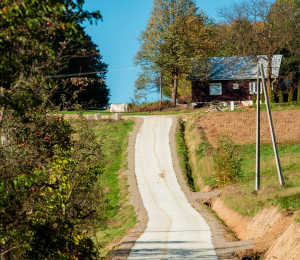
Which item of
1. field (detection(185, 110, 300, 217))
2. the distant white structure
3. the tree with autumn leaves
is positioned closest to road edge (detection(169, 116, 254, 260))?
field (detection(185, 110, 300, 217))

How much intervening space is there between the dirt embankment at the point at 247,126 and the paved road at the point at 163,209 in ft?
14.1

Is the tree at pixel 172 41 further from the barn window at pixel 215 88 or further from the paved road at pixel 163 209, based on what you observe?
the paved road at pixel 163 209

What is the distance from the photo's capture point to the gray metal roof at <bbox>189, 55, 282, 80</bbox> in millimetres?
51656

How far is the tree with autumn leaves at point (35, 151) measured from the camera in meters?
7.33

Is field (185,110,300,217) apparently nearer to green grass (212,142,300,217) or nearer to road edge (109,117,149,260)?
green grass (212,142,300,217)

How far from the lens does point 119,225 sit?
74.3ft

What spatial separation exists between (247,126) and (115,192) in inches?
632

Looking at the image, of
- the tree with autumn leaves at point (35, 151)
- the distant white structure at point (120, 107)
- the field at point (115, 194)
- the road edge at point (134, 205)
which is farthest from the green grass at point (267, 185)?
the distant white structure at point (120, 107)

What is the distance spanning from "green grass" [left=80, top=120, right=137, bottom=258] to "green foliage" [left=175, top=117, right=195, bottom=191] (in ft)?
15.6

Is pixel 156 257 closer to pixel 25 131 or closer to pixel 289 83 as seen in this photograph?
pixel 25 131

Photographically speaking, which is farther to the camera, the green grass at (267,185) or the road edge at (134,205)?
the green grass at (267,185)

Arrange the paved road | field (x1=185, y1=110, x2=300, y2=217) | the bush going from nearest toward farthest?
1. the paved road
2. field (x1=185, y1=110, x2=300, y2=217)
3. the bush

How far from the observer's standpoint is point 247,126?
38469 millimetres

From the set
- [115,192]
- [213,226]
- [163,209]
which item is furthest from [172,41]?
[213,226]
